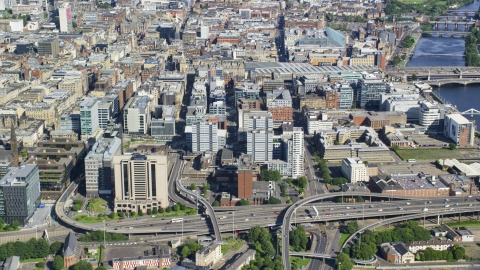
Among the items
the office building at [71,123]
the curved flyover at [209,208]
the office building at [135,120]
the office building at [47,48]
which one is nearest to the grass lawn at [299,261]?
the curved flyover at [209,208]

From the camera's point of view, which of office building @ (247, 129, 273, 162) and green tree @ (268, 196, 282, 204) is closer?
green tree @ (268, 196, 282, 204)

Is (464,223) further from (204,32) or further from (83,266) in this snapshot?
(204,32)

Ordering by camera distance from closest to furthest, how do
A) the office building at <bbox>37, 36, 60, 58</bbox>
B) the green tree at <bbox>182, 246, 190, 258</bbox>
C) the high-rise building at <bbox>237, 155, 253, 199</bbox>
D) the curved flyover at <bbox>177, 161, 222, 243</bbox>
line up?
the green tree at <bbox>182, 246, 190, 258</bbox> < the curved flyover at <bbox>177, 161, 222, 243</bbox> < the high-rise building at <bbox>237, 155, 253, 199</bbox> < the office building at <bbox>37, 36, 60, 58</bbox>

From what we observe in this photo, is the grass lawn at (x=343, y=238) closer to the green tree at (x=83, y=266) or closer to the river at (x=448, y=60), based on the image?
the green tree at (x=83, y=266)

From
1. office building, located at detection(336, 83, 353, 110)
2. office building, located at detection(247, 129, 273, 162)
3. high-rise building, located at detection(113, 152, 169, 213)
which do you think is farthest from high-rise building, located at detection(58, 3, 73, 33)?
high-rise building, located at detection(113, 152, 169, 213)

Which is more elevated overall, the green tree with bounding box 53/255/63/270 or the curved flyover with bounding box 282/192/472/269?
the curved flyover with bounding box 282/192/472/269

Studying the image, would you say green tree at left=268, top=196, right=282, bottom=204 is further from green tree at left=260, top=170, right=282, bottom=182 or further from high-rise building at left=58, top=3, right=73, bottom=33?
high-rise building at left=58, top=3, right=73, bottom=33

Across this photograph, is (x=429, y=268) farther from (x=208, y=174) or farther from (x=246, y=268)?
(x=208, y=174)

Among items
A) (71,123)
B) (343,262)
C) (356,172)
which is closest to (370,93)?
(356,172)
